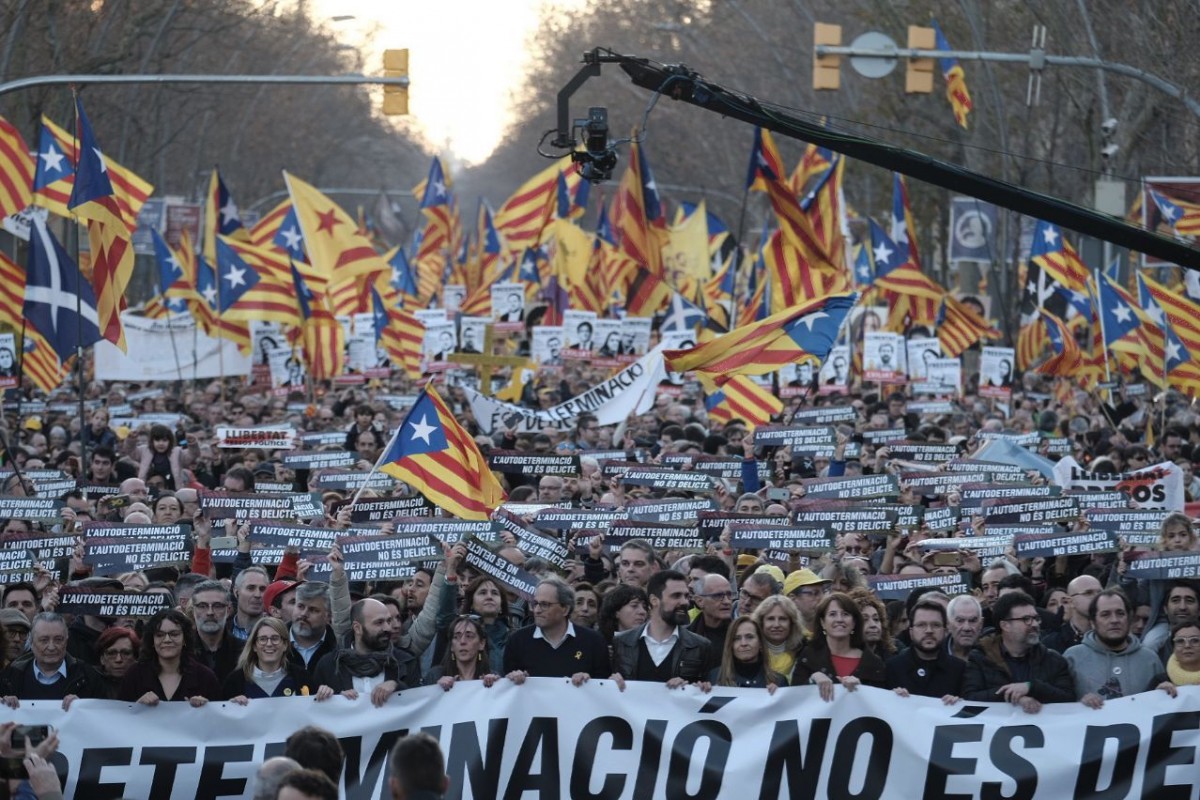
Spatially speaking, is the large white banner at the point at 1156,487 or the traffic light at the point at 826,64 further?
the traffic light at the point at 826,64

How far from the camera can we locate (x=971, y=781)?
8875 millimetres

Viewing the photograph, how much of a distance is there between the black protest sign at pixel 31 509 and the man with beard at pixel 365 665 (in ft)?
12.9

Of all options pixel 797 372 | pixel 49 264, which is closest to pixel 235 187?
pixel 797 372

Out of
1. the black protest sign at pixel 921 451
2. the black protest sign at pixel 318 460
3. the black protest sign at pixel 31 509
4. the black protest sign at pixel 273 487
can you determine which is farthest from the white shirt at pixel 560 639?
the black protest sign at pixel 921 451

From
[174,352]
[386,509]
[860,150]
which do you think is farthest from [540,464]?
[174,352]

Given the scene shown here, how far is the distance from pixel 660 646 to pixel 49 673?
2.57 metres

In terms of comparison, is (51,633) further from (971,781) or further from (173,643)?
(971,781)

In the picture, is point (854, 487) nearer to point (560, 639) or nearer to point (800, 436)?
point (800, 436)

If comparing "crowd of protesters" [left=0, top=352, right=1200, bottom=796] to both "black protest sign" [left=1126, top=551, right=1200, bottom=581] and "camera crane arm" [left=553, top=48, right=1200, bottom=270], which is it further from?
"camera crane arm" [left=553, top=48, right=1200, bottom=270]

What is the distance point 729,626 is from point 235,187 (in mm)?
Result: 65444

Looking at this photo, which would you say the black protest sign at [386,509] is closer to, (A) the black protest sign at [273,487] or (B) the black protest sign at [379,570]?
(A) the black protest sign at [273,487]

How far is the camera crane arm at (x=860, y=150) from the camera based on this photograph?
12641 mm

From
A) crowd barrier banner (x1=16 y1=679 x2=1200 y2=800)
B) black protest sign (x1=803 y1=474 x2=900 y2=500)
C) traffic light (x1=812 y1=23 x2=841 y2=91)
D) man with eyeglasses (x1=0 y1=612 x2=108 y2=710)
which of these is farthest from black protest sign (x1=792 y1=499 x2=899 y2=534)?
traffic light (x1=812 y1=23 x2=841 y2=91)

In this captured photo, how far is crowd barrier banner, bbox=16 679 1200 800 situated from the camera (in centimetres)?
880
